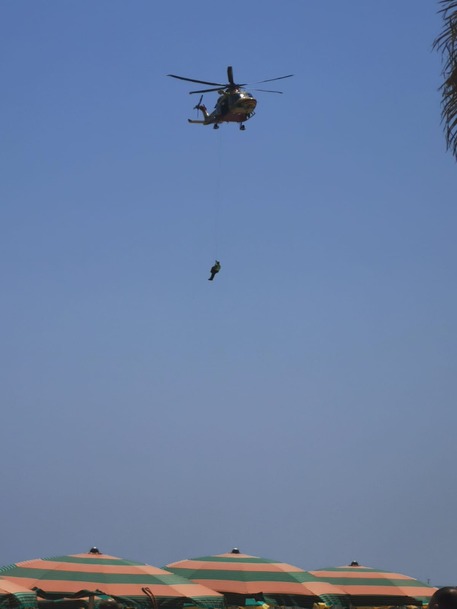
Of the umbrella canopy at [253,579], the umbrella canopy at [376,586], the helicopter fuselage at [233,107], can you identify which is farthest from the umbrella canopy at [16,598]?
the helicopter fuselage at [233,107]

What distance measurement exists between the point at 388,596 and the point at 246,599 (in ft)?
11.6

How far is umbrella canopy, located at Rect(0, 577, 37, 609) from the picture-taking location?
15586mm

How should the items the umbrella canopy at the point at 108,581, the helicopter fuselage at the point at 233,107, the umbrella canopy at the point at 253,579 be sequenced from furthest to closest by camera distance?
the helicopter fuselage at the point at 233,107
the umbrella canopy at the point at 253,579
the umbrella canopy at the point at 108,581

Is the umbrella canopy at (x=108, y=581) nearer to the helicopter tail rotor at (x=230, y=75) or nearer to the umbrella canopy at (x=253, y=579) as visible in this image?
the umbrella canopy at (x=253, y=579)

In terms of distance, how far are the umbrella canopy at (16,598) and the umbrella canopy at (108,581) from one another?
3.50ft

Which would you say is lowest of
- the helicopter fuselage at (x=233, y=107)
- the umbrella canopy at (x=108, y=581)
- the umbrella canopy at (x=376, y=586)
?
the umbrella canopy at (x=108, y=581)

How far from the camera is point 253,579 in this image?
68.7ft

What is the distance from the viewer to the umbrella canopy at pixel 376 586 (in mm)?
22594

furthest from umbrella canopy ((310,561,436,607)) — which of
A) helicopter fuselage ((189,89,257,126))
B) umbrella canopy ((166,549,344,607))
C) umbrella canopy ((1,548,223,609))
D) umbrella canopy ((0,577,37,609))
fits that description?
helicopter fuselage ((189,89,257,126))

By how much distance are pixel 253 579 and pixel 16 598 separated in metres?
6.59

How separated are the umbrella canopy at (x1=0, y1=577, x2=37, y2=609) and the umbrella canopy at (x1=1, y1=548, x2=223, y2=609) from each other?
1.07 meters

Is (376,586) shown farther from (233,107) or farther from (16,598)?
(233,107)

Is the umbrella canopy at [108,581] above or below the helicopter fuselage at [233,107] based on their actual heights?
below

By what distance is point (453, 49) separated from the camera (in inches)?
400
